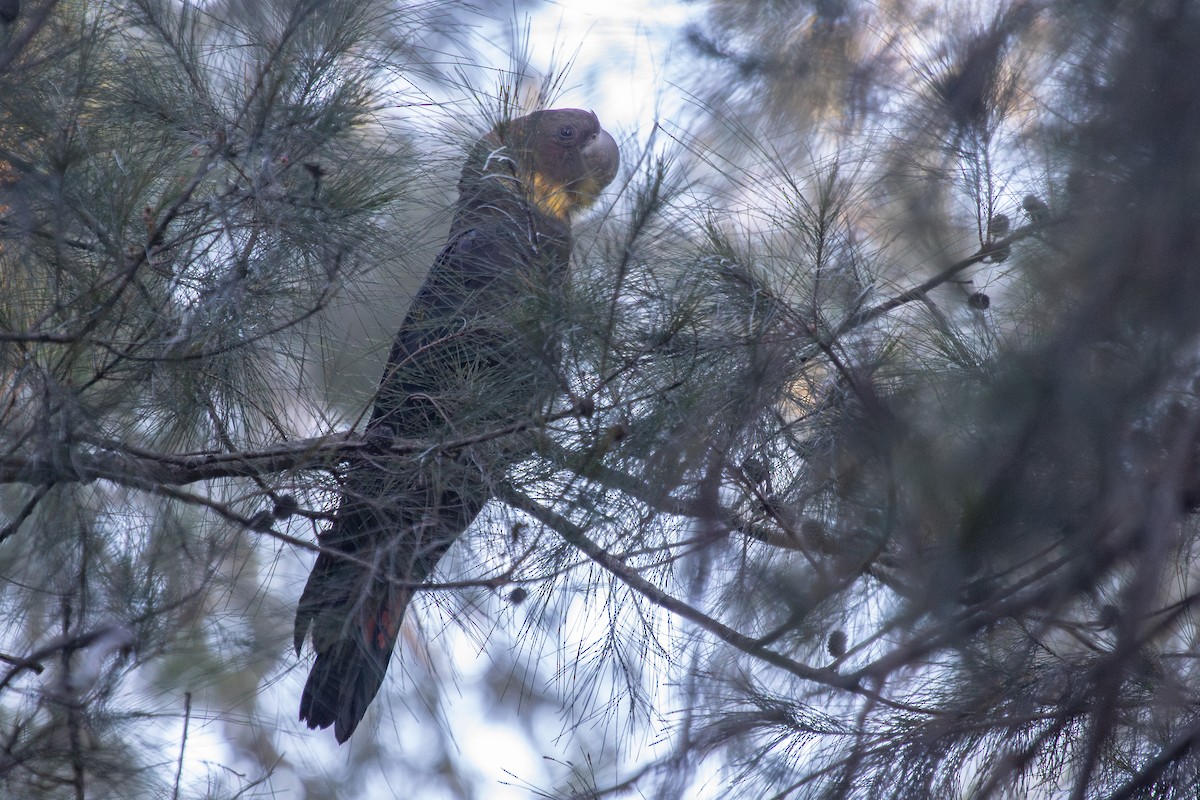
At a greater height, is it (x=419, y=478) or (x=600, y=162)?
(x=600, y=162)

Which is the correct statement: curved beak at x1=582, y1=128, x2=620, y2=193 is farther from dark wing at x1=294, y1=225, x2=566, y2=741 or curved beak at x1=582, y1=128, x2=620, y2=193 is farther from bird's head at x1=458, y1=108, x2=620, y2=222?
dark wing at x1=294, y1=225, x2=566, y2=741

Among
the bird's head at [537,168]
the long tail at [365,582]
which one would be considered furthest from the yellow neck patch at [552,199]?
the long tail at [365,582]

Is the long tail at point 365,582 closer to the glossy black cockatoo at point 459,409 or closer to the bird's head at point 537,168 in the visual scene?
the glossy black cockatoo at point 459,409

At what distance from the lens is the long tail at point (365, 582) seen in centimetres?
133

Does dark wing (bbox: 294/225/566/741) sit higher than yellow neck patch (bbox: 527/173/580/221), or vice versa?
yellow neck patch (bbox: 527/173/580/221)

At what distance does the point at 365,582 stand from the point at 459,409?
11.7 inches

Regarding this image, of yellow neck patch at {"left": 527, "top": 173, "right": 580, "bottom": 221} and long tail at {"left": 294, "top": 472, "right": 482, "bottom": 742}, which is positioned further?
yellow neck patch at {"left": 527, "top": 173, "right": 580, "bottom": 221}

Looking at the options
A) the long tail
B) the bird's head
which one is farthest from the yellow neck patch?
the long tail

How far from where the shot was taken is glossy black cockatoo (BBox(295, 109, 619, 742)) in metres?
1.37

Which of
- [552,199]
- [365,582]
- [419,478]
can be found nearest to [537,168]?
[552,199]

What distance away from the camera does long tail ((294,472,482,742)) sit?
1.33 m

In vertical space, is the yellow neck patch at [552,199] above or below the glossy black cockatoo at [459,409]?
above

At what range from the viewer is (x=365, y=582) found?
1.34 meters

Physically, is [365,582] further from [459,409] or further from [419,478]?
[459,409]
